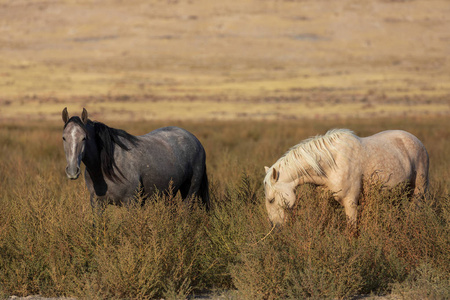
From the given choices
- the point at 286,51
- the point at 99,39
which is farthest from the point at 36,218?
the point at 99,39

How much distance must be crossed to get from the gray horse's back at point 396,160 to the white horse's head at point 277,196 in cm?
107

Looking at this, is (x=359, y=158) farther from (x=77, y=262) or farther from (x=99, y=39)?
(x=99, y=39)

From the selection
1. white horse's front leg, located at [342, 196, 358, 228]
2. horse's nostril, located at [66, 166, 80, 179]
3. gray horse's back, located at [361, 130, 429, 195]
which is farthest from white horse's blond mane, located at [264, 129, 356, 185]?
horse's nostril, located at [66, 166, 80, 179]

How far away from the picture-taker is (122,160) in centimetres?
748

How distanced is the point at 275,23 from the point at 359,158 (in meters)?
115

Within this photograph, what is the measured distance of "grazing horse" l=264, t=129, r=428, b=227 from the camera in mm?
6883

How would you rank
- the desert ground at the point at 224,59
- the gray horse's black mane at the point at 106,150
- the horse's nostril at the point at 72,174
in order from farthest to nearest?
the desert ground at the point at 224,59 → the gray horse's black mane at the point at 106,150 → the horse's nostril at the point at 72,174

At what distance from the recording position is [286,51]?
104500mm

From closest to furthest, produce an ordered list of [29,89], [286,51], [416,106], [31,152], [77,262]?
→ [77,262], [31,152], [416,106], [29,89], [286,51]

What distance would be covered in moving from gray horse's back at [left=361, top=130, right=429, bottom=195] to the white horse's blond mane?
0.53 meters

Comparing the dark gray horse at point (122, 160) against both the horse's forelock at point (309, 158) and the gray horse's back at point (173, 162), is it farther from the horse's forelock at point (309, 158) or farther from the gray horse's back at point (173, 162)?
the horse's forelock at point (309, 158)

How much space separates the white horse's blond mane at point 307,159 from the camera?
22.9ft

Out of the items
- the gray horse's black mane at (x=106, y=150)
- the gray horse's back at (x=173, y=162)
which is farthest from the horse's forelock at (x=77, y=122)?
the gray horse's back at (x=173, y=162)

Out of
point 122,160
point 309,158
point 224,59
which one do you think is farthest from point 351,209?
point 224,59
